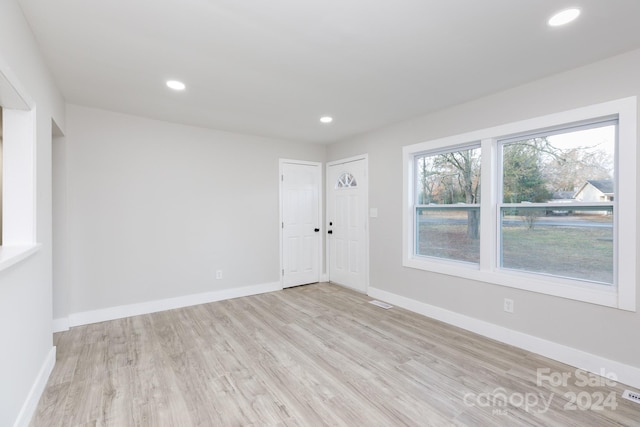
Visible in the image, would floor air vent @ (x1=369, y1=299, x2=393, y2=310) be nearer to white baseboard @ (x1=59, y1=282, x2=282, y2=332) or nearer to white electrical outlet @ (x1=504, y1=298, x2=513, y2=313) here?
white electrical outlet @ (x1=504, y1=298, x2=513, y2=313)

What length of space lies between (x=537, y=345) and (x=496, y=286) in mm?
581

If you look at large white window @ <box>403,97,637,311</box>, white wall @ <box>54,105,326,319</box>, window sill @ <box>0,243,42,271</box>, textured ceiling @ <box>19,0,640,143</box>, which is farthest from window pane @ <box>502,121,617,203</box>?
window sill @ <box>0,243,42,271</box>

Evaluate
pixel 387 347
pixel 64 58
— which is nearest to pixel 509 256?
pixel 387 347

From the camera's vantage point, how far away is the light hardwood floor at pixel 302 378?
1.84m

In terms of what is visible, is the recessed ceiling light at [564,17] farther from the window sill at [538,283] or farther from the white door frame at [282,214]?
the white door frame at [282,214]

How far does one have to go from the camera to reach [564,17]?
176cm

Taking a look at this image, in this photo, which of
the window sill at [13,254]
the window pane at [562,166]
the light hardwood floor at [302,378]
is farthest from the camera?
the window pane at [562,166]

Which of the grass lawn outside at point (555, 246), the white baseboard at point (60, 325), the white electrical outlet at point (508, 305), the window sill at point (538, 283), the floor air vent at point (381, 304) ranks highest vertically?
the grass lawn outside at point (555, 246)

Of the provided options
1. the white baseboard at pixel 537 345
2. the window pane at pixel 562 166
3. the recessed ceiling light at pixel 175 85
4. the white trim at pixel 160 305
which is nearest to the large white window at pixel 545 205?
the window pane at pixel 562 166

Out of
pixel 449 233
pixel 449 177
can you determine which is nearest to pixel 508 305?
pixel 449 233

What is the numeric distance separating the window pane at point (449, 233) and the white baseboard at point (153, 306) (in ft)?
8.06

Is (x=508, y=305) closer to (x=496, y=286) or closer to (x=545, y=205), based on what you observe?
(x=496, y=286)

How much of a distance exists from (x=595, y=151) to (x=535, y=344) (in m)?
1.76

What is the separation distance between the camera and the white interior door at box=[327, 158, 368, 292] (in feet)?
14.9
